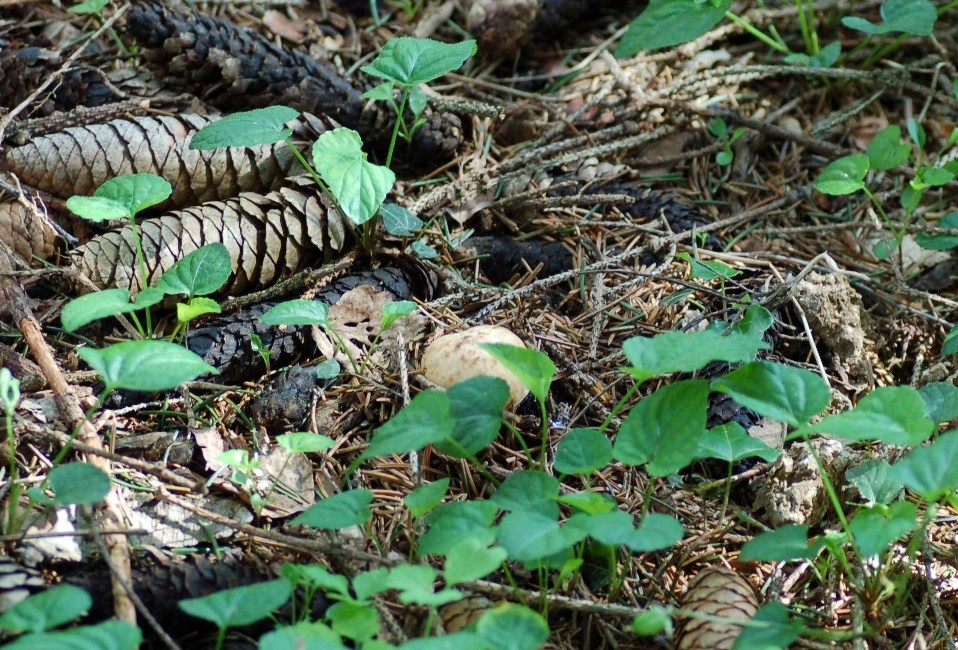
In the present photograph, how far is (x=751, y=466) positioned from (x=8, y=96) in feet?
8.10

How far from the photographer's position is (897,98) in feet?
10.5

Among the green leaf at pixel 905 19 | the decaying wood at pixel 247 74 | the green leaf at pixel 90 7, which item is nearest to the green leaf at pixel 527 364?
the decaying wood at pixel 247 74

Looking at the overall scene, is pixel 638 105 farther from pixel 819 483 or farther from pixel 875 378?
pixel 819 483

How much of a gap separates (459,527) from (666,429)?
46cm

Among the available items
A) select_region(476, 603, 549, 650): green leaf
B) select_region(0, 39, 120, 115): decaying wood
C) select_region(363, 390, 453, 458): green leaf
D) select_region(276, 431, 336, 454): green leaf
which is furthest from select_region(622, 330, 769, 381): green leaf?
select_region(0, 39, 120, 115): decaying wood

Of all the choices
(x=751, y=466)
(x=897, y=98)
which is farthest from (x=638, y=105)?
(x=751, y=466)

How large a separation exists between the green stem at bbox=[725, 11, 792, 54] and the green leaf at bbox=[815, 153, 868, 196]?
85 cm

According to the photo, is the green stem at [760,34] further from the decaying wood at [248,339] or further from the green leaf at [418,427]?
the green leaf at [418,427]

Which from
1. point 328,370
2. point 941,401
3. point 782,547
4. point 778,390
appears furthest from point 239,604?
point 941,401

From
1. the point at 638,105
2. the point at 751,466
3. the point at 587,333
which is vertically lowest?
the point at 751,466

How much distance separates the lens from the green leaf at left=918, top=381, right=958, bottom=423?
1.88m

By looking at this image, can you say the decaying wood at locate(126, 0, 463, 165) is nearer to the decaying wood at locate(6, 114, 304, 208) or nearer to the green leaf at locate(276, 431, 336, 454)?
the decaying wood at locate(6, 114, 304, 208)

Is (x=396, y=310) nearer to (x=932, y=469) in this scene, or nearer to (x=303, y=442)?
(x=303, y=442)

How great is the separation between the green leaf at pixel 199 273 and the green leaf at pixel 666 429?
3.32ft
